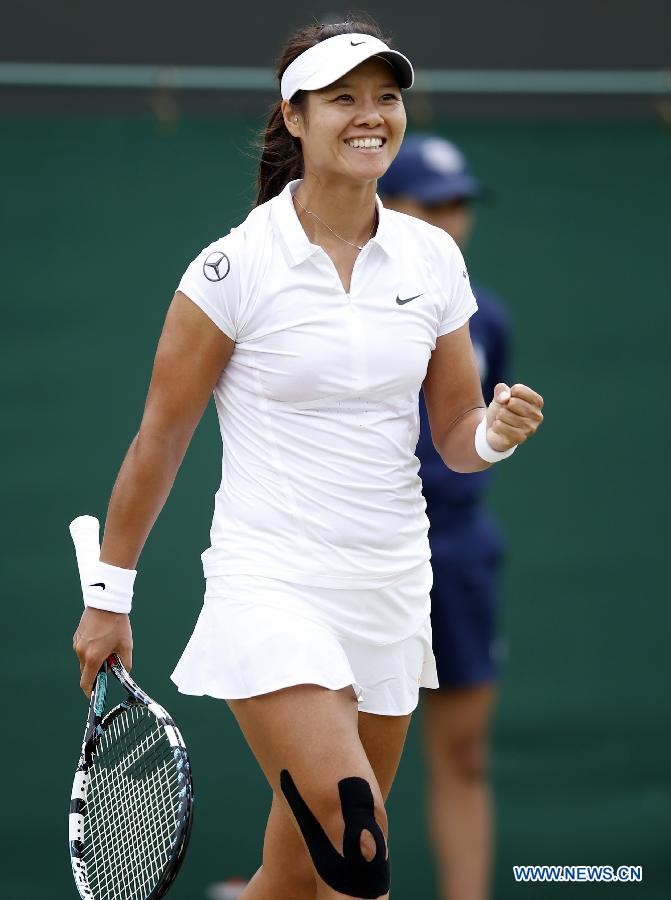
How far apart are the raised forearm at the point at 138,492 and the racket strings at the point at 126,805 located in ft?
0.98

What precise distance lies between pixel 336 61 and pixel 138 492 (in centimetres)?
79

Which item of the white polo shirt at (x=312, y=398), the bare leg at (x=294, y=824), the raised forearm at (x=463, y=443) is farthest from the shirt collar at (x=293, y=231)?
the bare leg at (x=294, y=824)

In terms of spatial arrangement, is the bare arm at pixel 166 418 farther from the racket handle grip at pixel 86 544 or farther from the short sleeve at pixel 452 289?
the short sleeve at pixel 452 289

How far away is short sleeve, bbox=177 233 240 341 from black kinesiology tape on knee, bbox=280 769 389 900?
78 centimetres

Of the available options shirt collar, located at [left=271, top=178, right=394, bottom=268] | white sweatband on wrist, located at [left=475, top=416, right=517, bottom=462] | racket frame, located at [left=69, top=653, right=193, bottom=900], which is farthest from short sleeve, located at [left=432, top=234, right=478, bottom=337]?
racket frame, located at [left=69, top=653, right=193, bottom=900]

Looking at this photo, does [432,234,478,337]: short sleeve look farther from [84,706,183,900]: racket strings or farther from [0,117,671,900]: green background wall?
[0,117,671,900]: green background wall

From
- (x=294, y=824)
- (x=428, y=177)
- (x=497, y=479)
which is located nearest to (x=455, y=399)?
(x=294, y=824)

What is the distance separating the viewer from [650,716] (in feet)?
15.5

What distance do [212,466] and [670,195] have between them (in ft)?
5.06

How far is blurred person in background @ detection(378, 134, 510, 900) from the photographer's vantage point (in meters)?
3.96

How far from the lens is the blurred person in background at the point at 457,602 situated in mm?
3963

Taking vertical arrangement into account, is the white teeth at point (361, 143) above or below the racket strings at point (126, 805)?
above

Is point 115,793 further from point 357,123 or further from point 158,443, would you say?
point 357,123

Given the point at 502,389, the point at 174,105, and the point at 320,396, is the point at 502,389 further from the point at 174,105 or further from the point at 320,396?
the point at 174,105
